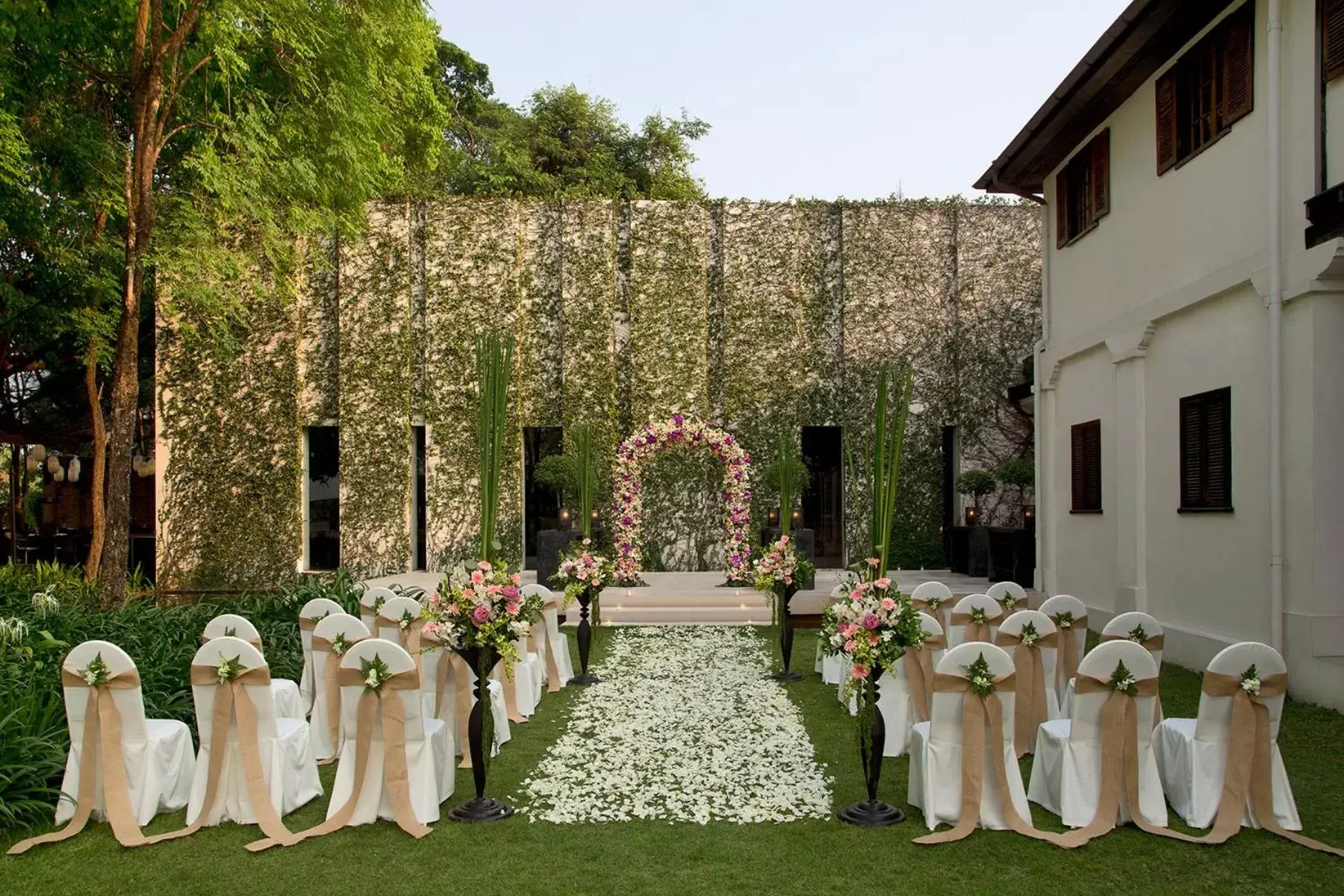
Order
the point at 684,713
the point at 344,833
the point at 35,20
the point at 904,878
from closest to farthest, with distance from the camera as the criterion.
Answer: the point at 904,878 < the point at 344,833 < the point at 684,713 < the point at 35,20

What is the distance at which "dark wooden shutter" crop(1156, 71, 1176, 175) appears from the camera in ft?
28.9

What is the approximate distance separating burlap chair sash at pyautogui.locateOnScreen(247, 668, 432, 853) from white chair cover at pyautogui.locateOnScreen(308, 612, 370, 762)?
3.51 ft

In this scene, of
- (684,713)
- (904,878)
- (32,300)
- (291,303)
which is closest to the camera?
(904,878)

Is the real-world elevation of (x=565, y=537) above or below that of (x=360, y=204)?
below

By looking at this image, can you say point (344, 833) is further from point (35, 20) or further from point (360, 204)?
point (360, 204)

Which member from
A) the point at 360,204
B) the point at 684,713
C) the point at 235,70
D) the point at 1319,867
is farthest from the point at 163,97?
the point at 1319,867

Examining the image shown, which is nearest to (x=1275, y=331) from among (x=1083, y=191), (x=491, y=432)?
(x=1083, y=191)

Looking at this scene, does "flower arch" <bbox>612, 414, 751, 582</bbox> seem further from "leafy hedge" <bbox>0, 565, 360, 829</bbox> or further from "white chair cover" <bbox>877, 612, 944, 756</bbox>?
"white chair cover" <bbox>877, 612, 944, 756</bbox>

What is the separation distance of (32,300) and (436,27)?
25.1 feet

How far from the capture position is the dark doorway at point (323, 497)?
54.0ft

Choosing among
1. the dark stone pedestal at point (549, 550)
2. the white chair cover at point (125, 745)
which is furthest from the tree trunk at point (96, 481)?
the white chair cover at point (125, 745)

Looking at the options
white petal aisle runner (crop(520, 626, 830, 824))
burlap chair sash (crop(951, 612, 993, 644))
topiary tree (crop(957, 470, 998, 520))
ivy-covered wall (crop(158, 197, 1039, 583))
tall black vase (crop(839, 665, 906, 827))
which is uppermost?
ivy-covered wall (crop(158, 197, 1039, 583))

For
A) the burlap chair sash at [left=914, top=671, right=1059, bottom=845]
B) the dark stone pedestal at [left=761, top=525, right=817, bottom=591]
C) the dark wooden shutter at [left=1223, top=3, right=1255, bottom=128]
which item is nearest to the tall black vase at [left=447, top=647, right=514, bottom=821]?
the burlap chair sash at [left=914, top=671, right=1059, bottom=845]

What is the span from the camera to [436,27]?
16.5 meters
